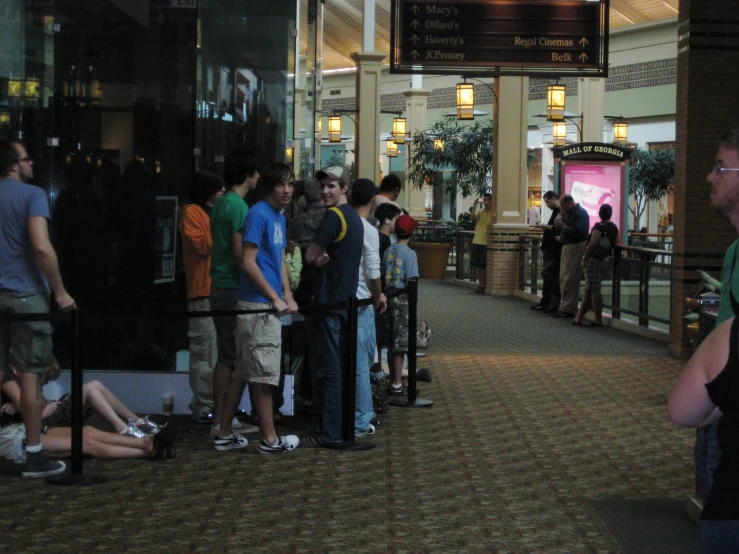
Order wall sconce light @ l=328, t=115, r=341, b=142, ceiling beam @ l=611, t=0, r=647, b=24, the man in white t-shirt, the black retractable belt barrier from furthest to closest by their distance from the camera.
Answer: wall sconce light @ l=328, t=115, r=341, b=142, ceiling beam @ l=611, t=0, r=647, b=24, the black retractable belt barrier, the man in white t-shirt

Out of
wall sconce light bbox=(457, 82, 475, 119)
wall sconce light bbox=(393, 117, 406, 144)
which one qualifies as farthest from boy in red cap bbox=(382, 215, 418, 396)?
wall sconce light bbox=(393, 117, 406, 144)

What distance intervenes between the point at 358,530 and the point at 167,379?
327cm

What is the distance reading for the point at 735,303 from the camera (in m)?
3.14

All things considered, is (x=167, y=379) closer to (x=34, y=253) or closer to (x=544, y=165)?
(x=34, y=253)

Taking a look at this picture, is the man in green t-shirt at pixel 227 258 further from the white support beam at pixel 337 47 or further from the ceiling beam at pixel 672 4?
the white support beam at pixel 337 47

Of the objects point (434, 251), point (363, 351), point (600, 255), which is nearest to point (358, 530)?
point (363, 351)

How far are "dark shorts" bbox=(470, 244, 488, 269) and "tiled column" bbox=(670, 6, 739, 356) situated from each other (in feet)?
27.9

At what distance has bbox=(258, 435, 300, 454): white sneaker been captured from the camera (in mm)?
6707

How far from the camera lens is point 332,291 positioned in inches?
276

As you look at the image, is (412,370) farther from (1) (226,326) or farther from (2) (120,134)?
(2) (120,134)

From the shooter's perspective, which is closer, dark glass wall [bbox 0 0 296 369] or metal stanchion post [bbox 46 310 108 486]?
metal stanchion post [bbox 46 310 108 486]

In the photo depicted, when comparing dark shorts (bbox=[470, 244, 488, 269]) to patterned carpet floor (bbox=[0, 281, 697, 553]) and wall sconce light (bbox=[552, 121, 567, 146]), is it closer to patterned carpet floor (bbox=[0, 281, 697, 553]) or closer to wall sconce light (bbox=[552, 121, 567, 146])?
wall sconce light (bbox=[552, 121, 567, 146])

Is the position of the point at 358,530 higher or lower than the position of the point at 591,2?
lower

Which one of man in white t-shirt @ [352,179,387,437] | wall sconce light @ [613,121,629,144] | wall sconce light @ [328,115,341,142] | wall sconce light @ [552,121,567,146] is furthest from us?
wall sconce light @ [328,115,341,142]
